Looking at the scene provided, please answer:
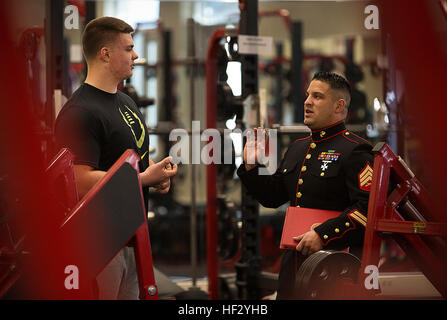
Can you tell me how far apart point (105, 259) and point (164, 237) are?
16.5 feet

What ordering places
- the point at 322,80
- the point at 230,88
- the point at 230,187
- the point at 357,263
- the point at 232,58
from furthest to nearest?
the point at 230,187 → the point at 230,88 → the point at 232,58 → the point at 322,80 → the point at 357,263

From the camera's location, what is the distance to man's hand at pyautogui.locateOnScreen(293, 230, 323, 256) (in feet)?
7.78

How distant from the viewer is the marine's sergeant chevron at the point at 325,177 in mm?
2379

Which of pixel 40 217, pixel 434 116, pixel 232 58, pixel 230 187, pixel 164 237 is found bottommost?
pixel 164 237

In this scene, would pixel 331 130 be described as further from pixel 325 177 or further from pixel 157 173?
pixel 157 173

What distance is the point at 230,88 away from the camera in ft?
13.3

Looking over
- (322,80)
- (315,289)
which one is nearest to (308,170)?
(322,80)

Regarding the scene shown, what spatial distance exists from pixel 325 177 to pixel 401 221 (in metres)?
0.37

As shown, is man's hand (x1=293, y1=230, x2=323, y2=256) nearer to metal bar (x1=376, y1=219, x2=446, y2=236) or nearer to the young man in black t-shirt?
metal bar (x1=376, y1=219, x2=446, y2=236)

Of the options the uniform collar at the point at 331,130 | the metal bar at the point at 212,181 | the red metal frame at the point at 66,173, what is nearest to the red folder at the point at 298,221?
the uniform collar at the point at 331,130

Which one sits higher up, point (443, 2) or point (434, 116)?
point (443, 2)

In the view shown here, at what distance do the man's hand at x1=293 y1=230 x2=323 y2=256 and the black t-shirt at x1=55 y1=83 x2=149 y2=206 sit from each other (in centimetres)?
70

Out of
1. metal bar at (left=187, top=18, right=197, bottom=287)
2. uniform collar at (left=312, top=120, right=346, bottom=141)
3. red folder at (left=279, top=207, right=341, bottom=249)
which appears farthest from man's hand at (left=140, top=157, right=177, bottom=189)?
metal bar at (left=187, top=18, right=197, bottom=287)
